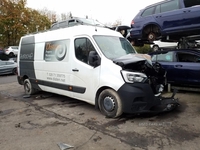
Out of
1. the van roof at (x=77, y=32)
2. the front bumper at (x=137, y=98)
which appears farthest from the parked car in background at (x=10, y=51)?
the front bumper at (x=137, y=98)

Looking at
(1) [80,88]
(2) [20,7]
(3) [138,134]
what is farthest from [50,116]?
(2) [20,7]

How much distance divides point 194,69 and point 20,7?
23077 millimetres

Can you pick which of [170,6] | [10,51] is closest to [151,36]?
[170,6]

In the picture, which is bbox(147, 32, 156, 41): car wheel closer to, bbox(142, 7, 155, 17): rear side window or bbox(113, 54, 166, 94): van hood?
bbox(142, 7, 155, 17): rear side window

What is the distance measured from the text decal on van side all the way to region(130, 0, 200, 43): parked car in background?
310 cm

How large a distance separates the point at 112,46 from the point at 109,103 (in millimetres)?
1538

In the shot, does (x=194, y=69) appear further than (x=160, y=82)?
Yes

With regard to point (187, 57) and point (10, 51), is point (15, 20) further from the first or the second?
point (187, 57)

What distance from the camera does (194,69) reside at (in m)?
5.91

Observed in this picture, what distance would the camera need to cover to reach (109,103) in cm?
446

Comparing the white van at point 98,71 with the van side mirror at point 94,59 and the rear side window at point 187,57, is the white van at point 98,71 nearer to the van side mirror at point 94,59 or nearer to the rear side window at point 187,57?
the van side mirror at point 94,59

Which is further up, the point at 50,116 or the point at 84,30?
the point at 84,30

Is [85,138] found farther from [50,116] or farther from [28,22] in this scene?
[28,22]

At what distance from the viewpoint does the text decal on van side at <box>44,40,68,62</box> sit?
553cm
